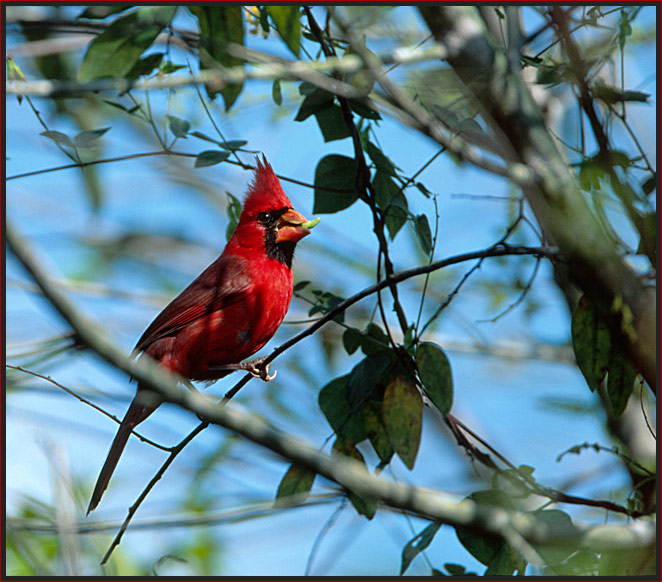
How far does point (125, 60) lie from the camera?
7.23 ft

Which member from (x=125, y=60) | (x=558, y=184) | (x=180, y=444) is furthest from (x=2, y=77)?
(x=558, y=184)

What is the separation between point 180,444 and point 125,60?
1.10m

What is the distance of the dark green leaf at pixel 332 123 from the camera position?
2414mm

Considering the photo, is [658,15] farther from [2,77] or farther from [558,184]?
[2,77]

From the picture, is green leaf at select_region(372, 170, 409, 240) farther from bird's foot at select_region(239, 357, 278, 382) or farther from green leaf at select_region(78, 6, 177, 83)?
green leaf at select_region(78, 6, 177, 83)

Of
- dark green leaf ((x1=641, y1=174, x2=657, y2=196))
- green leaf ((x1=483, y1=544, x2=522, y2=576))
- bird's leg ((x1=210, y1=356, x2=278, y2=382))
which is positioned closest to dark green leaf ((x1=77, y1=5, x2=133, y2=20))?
bird's leg ((x1=210, y1=356, x2=278, y2=382))

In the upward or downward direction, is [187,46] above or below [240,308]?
above

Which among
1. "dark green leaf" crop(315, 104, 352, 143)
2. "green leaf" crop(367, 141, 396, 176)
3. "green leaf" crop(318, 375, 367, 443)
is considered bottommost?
"green leaf" crop(318, 375, 367, 443)

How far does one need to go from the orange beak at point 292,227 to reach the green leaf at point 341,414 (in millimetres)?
808

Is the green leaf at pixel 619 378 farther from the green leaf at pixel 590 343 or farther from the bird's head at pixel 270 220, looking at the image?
the bird's head at pixel 270 220

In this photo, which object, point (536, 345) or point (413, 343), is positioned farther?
point (536, 345)

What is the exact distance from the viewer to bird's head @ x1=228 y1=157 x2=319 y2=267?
3.04m

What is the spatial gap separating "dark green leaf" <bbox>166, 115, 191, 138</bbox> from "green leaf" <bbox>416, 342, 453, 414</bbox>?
0.95 m

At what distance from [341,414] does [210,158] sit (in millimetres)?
858
